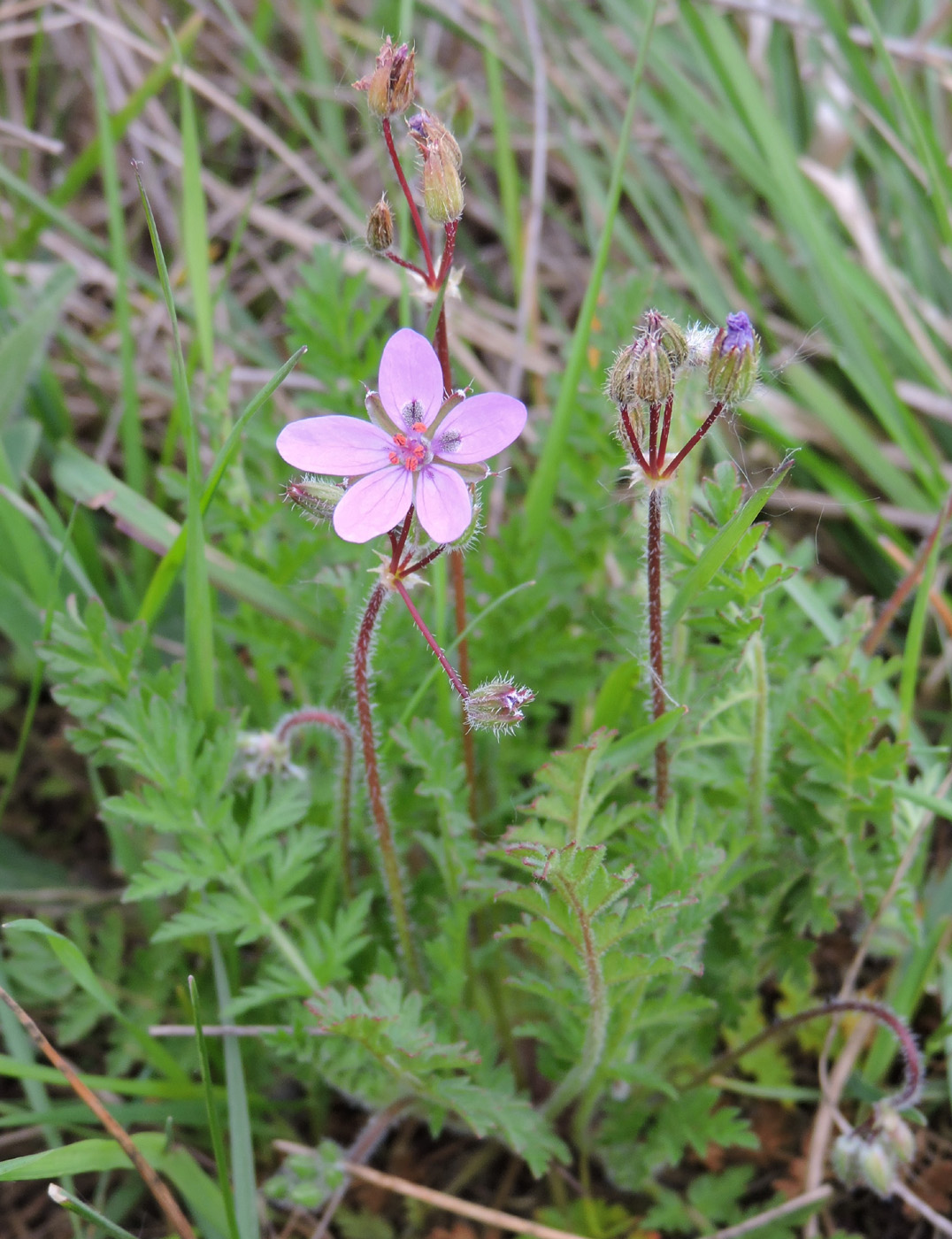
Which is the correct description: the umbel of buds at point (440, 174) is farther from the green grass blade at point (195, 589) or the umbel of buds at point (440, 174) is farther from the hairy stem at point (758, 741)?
the hairy stem at point (758, 741)

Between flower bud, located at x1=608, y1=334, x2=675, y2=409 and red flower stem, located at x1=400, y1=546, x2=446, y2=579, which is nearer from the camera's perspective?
flower bud, located at x1=608, y1=334, x2=675, y2=409

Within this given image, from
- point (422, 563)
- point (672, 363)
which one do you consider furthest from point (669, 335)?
point (422, 563)

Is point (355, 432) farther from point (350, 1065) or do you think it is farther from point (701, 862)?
point (350, 1065)

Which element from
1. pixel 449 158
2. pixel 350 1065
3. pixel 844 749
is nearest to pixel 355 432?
pixel 449 158

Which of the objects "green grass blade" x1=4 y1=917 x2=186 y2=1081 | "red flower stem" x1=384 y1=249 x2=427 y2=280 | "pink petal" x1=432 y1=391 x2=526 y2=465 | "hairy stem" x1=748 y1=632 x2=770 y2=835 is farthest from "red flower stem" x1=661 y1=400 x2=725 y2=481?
"green grass blade" x1=4 y1=917 x2=186 y2=1081

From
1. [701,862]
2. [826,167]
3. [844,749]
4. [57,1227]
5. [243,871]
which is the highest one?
[826,167]

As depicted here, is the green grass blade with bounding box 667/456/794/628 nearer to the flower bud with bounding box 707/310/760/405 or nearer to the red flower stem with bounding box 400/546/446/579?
the flower bud with bounding box 707/310/760/405
